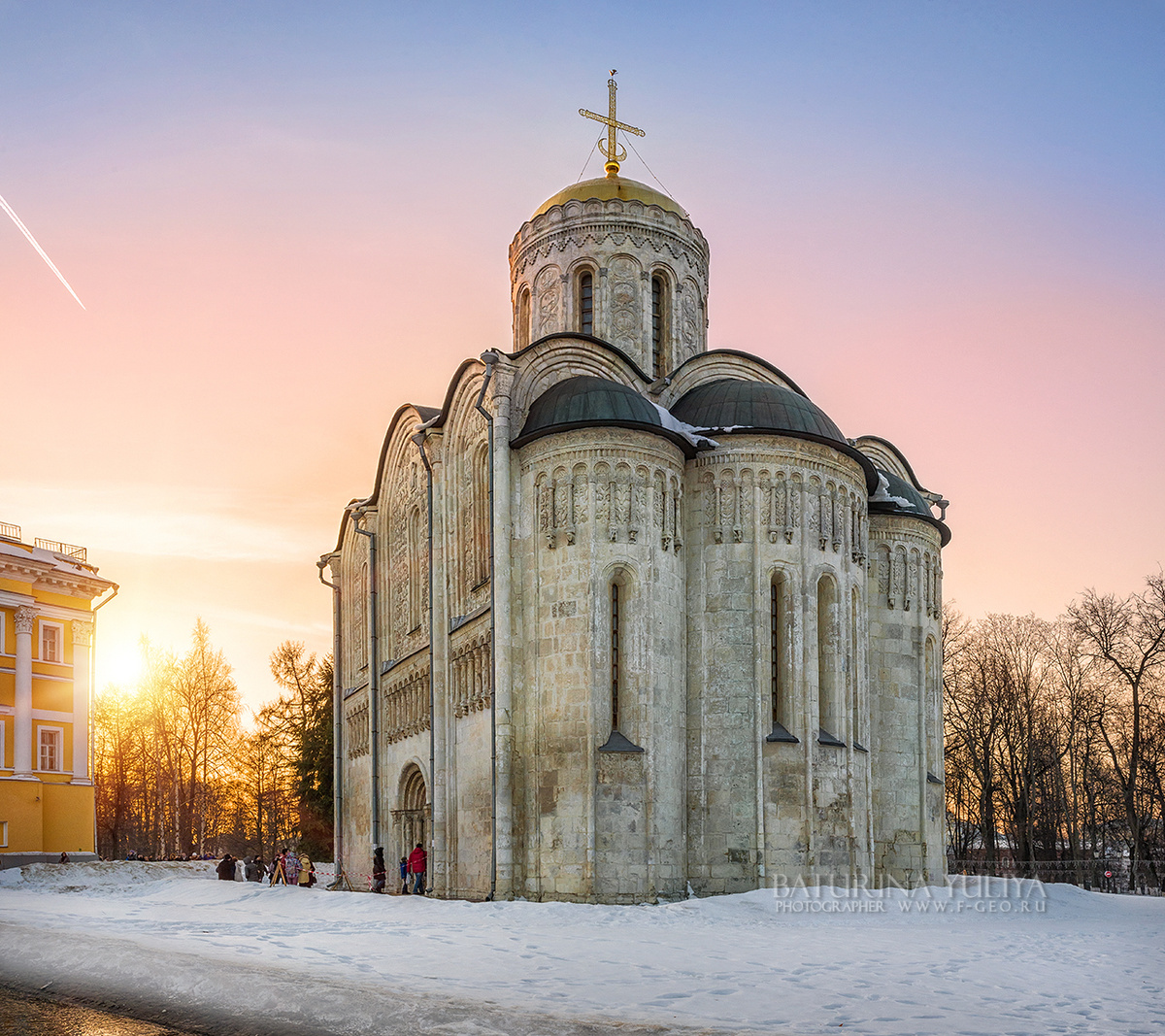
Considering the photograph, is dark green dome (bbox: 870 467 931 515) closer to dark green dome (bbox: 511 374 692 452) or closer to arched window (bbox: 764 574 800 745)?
arched window (bbox: 764 574 800 745)

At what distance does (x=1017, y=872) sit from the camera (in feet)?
115

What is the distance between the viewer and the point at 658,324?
95.0 ft

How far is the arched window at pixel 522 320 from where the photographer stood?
30172 millimetres

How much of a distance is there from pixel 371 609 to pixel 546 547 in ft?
33.3

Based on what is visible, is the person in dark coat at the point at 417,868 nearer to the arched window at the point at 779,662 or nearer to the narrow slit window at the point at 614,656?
the narrow slit window at the point at 614,656

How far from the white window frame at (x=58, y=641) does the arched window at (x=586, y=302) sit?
19954mm

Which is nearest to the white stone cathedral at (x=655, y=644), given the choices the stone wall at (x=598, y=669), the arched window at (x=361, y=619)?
the stone wall at (x=598, y=669)

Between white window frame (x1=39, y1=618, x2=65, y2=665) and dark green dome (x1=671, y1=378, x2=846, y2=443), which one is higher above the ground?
dark green dome (x1=671, y1=378, x2=846, y2=443)

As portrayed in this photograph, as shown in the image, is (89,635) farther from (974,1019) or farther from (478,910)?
(974,1019)

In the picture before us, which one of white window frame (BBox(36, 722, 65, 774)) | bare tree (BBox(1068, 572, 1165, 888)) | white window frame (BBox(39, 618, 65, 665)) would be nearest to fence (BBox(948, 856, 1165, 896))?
bare tree (BBox(1068, 572, 1165, 888))

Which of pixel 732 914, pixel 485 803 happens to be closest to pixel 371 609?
pixel 485 803

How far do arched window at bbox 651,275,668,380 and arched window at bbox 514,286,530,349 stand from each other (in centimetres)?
320

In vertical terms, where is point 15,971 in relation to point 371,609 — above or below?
below

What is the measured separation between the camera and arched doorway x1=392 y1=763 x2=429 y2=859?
26.8 m
